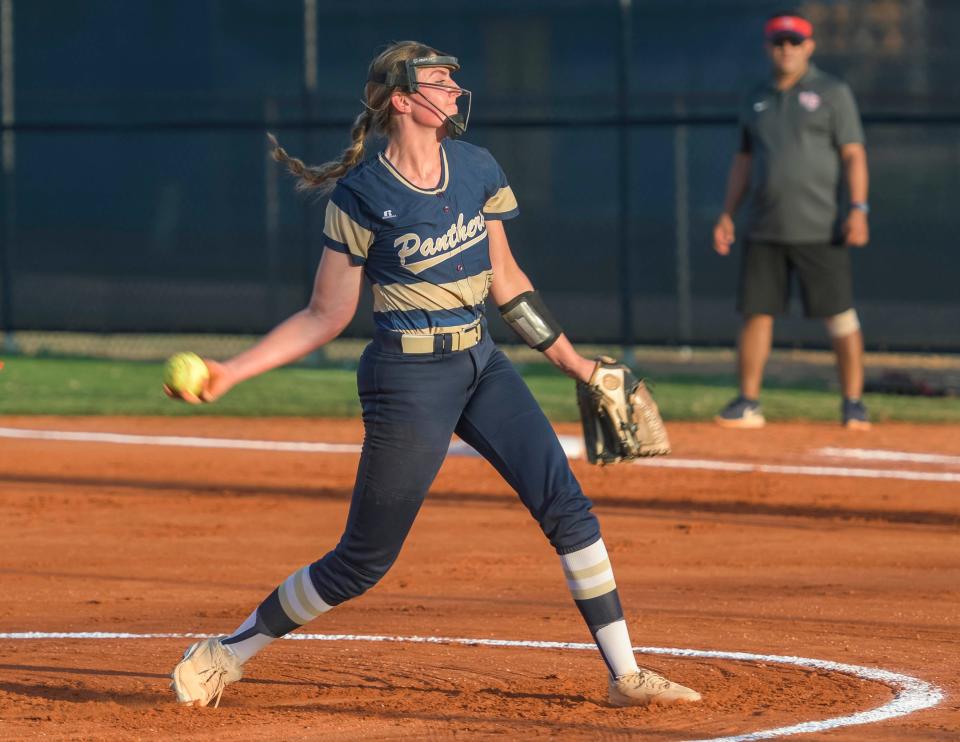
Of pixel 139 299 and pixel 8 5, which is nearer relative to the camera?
pixel 8 5

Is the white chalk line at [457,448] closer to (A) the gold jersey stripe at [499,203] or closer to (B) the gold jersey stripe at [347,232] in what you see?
(A) the gold jersey stripe at [499,203]

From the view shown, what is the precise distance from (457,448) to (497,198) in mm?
5830

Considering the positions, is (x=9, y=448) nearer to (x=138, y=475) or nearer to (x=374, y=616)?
(x=138, y=475)

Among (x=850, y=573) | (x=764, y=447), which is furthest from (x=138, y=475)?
(x=850, y=573)

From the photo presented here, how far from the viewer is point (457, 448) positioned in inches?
446

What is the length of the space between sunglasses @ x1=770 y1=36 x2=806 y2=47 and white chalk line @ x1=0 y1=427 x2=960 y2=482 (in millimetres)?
2609

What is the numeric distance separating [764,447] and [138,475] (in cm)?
384

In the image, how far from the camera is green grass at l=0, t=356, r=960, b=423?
12.8 m

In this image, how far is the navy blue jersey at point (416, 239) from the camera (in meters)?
5.33

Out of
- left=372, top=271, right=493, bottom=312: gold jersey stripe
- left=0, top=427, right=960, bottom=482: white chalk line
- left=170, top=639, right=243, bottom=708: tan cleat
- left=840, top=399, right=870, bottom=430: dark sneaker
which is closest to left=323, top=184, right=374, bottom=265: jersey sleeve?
left=372, top=271, right=493, bottom=312: gold jersey stripe

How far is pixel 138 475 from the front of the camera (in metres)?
10.6

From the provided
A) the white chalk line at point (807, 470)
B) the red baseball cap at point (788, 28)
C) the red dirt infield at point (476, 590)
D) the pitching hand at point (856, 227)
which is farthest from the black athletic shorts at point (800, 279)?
the red baseball cap at point (788, 28)

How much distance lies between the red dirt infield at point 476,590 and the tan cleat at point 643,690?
0.04 meters

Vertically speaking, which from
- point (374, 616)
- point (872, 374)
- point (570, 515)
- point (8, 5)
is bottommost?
point (872, 374)
